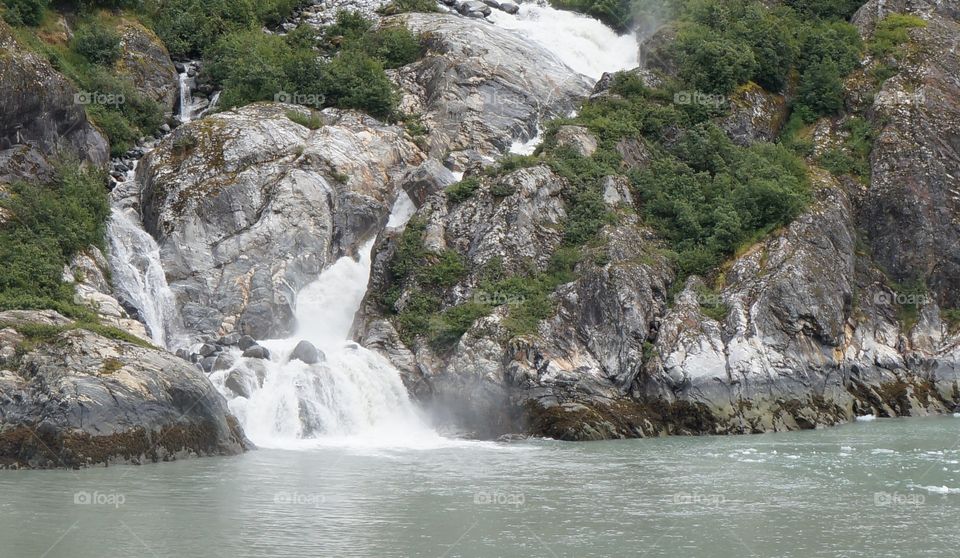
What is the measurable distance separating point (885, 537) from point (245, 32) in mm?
43410

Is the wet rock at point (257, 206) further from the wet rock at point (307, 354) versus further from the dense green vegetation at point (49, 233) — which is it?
the wet rock at point (307, 354)

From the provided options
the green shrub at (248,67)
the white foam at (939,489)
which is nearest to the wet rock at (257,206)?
the green shrub at (248,67)

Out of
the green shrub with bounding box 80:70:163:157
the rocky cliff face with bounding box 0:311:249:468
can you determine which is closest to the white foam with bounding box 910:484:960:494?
the rocky cliff face with bounding box 0:311:249:468

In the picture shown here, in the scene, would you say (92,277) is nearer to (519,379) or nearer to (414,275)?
(414,275)

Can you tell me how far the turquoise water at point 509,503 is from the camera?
18.8m

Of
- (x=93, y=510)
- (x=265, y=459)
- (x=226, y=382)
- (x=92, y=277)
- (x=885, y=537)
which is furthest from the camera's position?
(x=92, y=277)

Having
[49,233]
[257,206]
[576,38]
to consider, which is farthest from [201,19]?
[49,233]

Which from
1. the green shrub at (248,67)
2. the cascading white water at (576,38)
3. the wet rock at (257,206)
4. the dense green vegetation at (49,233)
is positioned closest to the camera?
the dense green vegetation at (49,233)

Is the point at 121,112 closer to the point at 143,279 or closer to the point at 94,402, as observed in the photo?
the point at 143,279

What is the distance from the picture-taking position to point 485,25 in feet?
185

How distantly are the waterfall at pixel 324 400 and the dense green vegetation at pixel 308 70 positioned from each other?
47.6 ft

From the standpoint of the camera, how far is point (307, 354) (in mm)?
34875

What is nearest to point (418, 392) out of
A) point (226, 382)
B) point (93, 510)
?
point (226, 382)

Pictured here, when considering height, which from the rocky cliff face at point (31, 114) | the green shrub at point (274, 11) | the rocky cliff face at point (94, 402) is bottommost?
the rocky cliff face at point (94, 402)
